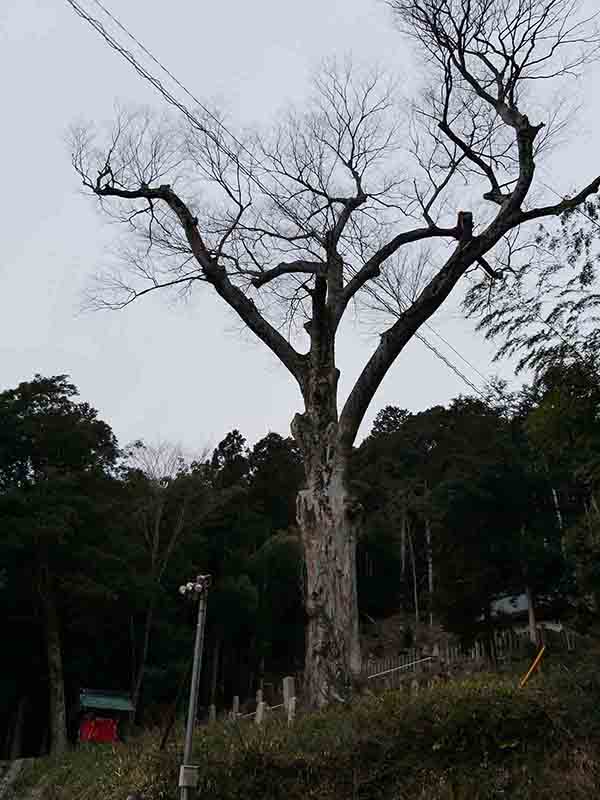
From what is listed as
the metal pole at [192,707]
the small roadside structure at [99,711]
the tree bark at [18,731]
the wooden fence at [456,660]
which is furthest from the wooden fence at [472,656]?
the tree bark at [18,731]

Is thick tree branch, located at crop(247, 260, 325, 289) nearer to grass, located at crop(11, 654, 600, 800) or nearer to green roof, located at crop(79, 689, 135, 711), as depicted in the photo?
grass, located at crop(11, 654, 600, 800)

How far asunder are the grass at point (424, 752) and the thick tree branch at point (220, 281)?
414cm

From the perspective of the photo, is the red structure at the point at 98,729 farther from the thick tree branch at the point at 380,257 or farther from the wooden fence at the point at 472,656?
the thick tree branch at the point at 380,257

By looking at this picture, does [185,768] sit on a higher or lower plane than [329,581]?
lower

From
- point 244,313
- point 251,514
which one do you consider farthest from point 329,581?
point 251,514

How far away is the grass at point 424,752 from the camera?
752cm

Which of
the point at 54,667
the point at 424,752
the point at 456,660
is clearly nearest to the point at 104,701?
the point at 54,667

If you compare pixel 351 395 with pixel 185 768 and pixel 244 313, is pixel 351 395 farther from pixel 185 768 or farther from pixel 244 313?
pixel 185 768

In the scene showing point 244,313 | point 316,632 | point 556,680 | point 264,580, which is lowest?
point 556,680

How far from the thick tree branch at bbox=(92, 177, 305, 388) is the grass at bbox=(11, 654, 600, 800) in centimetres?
414

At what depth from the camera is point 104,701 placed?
64.8 feet

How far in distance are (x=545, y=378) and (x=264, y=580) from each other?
21.1 m

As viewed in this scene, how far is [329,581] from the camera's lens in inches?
356

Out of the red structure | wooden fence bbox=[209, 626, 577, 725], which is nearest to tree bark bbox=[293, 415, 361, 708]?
wooden fence bbox=[209, 626, 577, 725]
